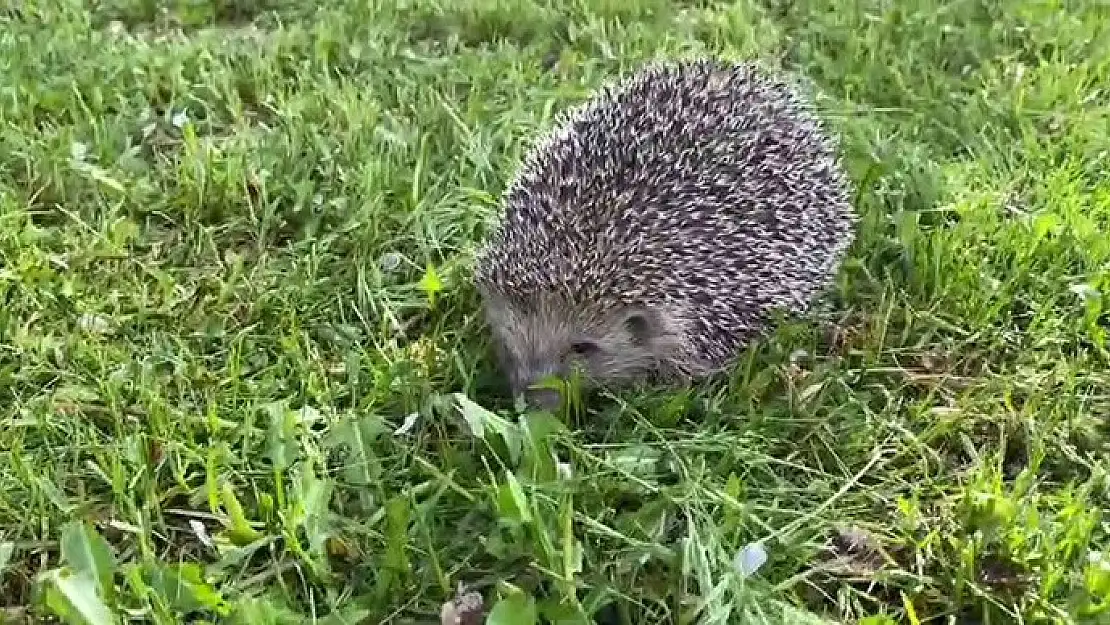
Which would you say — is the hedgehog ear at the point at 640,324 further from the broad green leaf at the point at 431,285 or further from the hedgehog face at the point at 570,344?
the broad green leaf at the point at 431,285

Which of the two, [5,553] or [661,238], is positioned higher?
[661,238]

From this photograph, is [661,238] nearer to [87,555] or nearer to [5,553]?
[87,555]

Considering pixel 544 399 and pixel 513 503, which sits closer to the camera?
pixel 513 503

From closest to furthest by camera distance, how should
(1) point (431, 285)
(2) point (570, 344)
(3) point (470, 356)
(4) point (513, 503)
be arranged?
(4) point (513, 503)
(2) point (570, 344)
(3) point (470, 356)
(1) point (431, 285)

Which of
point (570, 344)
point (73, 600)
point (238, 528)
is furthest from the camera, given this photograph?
point (570, 344)

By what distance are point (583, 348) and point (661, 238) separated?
36 cm

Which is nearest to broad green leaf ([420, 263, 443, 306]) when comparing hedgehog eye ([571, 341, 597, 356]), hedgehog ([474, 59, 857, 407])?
hedgehog ([474, 59, 857, 407])

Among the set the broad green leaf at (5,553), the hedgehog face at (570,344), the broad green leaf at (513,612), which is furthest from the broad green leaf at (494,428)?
the broad green leaf at (5,553)

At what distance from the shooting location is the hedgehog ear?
3400 mm

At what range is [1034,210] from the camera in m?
4.02

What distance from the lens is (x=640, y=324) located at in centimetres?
344

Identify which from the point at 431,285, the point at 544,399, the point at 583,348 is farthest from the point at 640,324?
the point at 431,285

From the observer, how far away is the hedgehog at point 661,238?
3.36 meters

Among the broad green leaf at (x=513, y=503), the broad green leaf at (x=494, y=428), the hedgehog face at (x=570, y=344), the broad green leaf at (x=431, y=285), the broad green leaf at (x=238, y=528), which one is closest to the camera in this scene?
the broad green leaf at (x=513, y=503)
